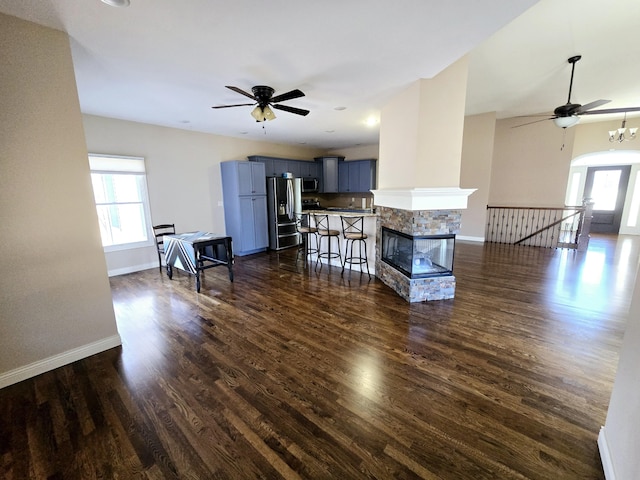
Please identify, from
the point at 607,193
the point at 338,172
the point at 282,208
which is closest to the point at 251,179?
the point at 282,208

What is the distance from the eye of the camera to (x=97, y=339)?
251 centimetres

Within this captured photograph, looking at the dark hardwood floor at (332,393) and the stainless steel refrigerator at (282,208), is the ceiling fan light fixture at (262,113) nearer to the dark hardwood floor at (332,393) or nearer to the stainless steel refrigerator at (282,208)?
the dark hardwood floor at (332,393)

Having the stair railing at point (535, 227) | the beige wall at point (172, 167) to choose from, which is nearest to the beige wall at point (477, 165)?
the stair railing at point (535, 227)

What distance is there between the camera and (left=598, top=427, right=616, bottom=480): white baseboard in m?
1.29

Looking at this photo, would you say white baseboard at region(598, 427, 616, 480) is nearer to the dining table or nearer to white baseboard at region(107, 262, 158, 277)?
the dining table

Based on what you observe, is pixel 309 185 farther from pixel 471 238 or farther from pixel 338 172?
pixel 471 238

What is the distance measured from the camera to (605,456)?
138 centimetres

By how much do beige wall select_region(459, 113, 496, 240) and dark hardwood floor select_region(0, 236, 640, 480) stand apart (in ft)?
11.0

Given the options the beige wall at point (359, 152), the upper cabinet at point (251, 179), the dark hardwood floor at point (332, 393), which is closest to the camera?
the dark hardwood floor at point (332, 393)

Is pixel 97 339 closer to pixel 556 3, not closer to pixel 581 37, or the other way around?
pixel 556 3

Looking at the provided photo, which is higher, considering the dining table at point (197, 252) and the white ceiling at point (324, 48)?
the white ceiling at point (324, 48)

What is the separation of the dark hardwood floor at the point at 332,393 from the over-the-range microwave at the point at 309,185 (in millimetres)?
4782

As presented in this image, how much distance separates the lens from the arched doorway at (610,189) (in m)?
7.98

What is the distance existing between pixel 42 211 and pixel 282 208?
4.57m
